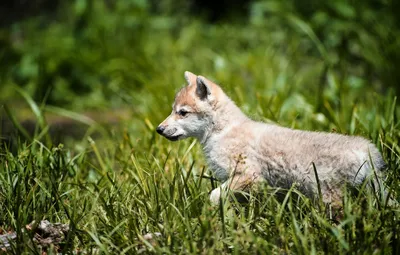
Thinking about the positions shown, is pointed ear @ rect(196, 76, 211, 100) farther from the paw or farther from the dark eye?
the paw

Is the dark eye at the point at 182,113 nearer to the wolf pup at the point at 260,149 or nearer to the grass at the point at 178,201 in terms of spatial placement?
the wolf pup at the point at 260,149

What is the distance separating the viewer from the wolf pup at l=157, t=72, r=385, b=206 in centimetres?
400

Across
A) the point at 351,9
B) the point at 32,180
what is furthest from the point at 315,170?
the point at 351,9

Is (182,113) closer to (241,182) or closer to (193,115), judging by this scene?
(193,115)

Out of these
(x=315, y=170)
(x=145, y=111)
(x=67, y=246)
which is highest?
(x=315, y=170)

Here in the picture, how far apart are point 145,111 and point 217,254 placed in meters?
3.88

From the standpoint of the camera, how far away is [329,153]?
13.2ft

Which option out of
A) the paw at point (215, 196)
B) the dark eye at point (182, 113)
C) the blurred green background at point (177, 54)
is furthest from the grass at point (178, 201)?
the dark eye at point (182, 113)

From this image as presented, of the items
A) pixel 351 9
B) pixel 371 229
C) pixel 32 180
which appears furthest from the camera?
pixel 351 9

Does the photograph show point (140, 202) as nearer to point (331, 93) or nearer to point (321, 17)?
point (331, 93)

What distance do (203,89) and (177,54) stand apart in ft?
15.9

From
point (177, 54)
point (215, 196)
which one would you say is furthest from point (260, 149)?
point (177, 54)

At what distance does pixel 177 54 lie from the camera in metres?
9.44

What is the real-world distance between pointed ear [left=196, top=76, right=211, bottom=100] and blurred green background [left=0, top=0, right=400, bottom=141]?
1.68 meters
